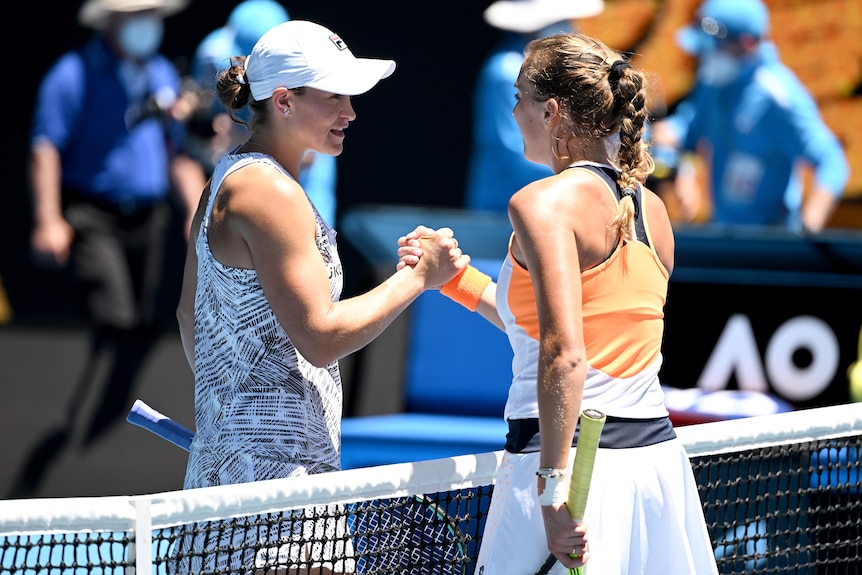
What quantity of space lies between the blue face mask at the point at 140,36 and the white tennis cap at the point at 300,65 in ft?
17.5

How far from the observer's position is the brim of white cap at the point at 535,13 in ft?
24.1

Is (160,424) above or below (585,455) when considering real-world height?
above

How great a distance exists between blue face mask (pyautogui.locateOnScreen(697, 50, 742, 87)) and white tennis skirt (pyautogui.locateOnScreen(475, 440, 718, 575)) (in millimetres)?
5403

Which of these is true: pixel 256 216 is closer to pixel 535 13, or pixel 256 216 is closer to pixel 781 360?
pixel 781 360

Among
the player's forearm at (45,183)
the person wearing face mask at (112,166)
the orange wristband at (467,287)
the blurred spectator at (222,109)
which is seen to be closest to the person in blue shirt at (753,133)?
the blurred spectator at (222,109)

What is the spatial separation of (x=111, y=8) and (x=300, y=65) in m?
5.70

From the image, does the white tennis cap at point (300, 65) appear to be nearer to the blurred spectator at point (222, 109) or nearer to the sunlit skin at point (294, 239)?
the sunlit skin at point (294, 239)

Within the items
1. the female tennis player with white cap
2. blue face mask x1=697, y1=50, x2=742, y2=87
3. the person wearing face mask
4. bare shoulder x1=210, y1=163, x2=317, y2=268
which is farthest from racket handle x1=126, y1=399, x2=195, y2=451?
blue face mask x1=697, y1=50, x2=742, y2=87

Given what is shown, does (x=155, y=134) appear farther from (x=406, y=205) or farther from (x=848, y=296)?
(x=848, y=296)

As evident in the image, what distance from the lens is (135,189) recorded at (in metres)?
7.51

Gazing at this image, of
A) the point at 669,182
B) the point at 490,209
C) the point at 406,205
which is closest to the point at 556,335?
the point at 490,209

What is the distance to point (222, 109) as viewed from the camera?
7.04 m

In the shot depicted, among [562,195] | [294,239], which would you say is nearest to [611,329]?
[562,195]

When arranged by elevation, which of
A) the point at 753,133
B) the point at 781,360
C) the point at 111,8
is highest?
the point at 111,8
